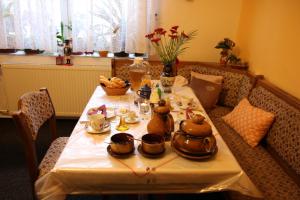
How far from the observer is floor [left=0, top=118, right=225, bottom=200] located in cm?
204

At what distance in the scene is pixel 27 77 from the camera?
10.2 feet

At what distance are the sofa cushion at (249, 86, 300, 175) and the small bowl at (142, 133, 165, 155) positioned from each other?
0.94 meters

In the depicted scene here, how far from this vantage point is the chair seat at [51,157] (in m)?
1.60

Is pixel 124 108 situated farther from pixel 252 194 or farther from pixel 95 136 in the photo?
pixel 252 194

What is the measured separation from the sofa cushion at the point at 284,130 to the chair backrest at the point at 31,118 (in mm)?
1556

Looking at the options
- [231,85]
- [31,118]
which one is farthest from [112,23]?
[31,118]

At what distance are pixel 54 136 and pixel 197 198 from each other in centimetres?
118

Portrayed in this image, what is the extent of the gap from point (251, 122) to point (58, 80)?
2157 mm

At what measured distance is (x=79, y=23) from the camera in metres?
3.01

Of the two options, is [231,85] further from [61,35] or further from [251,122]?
[61,35]

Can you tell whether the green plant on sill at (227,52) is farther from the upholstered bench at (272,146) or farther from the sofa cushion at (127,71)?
the sofa cushion at (127,71)

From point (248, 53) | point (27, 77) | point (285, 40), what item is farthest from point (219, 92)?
point (27, 77)

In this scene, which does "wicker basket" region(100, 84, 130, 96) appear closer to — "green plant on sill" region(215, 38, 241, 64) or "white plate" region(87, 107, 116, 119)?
"white plate" region(87, 107, 116, 119)

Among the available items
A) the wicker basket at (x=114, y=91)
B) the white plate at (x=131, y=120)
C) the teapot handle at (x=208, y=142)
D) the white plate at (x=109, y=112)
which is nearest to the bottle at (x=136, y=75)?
the wicker basket at (x=114, y=91)
